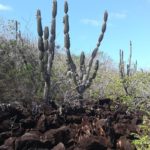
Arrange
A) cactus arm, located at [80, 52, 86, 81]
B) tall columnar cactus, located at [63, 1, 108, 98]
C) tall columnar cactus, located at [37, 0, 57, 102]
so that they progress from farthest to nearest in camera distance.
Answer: cactus arm, located at [80, 52, 86, 81]
tall columnar cactus, located at [63, 1, 108, 98]
tall columnar cactus, located at [37, 0, 57, 102]

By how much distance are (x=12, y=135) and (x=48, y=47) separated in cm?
818

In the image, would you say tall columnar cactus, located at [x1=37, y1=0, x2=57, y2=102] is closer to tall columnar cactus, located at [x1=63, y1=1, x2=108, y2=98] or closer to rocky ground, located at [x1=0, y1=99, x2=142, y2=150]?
tall columnar cactus, located at [x1=63, y1=1, x2=108, y2=98]

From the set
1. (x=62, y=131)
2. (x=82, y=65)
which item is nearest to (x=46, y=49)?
(x=82, y=65)

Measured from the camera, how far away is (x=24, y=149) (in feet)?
14.7

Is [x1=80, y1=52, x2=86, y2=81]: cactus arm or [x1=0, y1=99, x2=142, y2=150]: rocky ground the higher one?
[x1=80, y1=52, x2=86, y2=81]: cactus arm

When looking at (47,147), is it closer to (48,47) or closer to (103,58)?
(48,47)

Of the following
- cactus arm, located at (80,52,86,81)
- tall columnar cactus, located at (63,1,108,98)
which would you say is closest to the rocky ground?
tall columnar cactus, located at (63,1,108,98)

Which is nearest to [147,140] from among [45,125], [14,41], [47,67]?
[45,125]

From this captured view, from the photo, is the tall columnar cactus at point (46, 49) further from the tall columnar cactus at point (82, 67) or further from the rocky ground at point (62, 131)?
the rocky ground at point (62, 131)

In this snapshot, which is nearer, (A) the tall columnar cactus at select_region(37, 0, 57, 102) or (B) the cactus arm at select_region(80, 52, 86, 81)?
(A) the tall columnar cactus at select_region(37, 0, 57, 102)

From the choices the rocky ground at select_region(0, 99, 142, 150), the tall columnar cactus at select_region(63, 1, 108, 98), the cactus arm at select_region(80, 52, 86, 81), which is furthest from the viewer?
the cactus arm at select_region(80, 52, 86, 81)

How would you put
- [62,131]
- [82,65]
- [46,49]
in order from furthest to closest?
[82,65]
[46,49]
[62,131]

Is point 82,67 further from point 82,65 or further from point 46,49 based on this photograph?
point 46,49

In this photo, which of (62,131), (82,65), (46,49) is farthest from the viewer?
(82,65)
